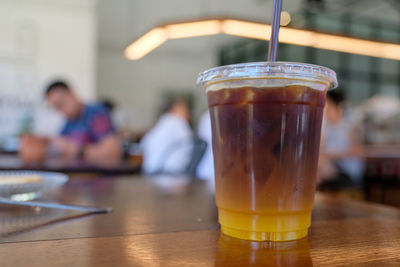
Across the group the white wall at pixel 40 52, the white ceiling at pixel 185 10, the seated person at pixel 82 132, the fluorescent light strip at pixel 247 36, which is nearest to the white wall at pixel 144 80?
the white ceiling at pixel 185 10

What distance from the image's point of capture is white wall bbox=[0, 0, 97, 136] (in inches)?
204

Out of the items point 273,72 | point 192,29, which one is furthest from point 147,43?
point 273,72

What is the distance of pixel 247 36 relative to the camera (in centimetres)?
164

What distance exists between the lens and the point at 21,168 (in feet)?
6.22

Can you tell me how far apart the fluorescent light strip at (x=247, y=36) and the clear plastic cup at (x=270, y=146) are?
3.09ft

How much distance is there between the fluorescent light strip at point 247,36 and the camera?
1.62 meters

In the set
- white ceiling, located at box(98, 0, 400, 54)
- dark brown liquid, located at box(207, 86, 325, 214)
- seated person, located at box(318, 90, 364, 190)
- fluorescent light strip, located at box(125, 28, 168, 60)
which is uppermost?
white ceiling, located at box(98, 0, 400, 54)

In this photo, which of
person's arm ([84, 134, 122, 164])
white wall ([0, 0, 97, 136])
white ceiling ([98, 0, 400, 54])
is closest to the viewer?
person's arm ([84, 134, 122, 164])

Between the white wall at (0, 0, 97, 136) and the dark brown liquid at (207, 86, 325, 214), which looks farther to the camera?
the white wall at (0, 0, 97, 136)

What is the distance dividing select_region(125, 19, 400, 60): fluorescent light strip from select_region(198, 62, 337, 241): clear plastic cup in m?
0.94

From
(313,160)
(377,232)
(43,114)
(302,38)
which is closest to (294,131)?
(313,160)

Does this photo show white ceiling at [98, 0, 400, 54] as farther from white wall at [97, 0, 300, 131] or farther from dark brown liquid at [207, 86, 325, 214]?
dark brown liquid at [207, 86, 325, 214]

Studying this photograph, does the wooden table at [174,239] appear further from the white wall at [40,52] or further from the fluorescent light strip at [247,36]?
the white wall at [40,52]

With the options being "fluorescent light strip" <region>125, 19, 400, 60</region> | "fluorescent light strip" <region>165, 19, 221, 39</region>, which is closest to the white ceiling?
"fluorescent light strip" <region>125, 19, 400, 60</region>
